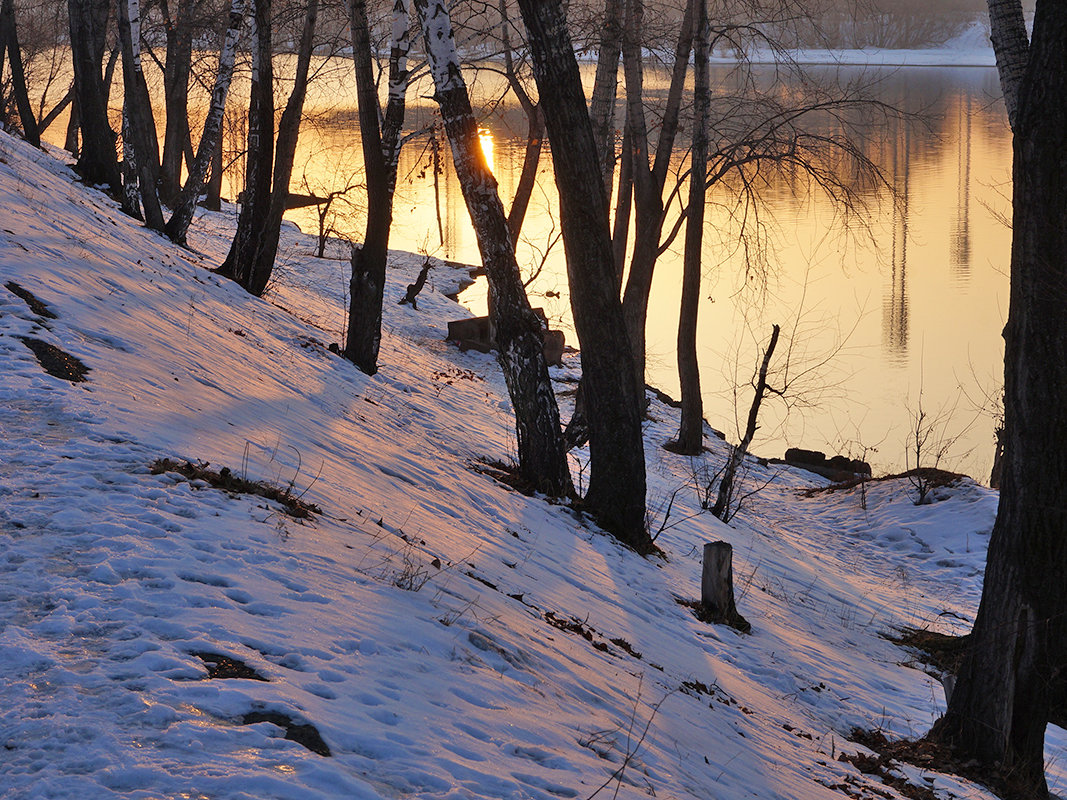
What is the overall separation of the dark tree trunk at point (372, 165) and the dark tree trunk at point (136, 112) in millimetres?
3867

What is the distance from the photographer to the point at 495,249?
884 centimetres

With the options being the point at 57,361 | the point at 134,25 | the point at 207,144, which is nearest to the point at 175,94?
the point at 207,144

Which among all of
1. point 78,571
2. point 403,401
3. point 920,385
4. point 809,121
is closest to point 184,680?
point 78,571

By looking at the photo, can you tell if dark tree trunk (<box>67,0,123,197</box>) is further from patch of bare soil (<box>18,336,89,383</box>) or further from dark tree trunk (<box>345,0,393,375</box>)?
patch of bare soil (<box>18,336,89,383</box>)

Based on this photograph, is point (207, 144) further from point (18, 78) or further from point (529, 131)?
point (18, 78)

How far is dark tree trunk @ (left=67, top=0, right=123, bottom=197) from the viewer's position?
15.7 meters

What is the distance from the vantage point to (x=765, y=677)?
7105 millimetres

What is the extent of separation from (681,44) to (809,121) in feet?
127

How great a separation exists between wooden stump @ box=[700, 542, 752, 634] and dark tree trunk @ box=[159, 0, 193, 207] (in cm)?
1818

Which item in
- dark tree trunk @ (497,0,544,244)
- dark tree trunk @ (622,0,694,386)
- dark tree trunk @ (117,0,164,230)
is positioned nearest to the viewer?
dark tree trunk @ (117,0,164,230)

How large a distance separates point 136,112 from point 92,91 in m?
2.42

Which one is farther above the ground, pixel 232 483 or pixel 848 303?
pixel 232 483

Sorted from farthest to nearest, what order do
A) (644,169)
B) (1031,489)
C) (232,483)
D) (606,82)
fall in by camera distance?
1. (644,169)
2. (606,82)
3. (1031,489)
4. (232,483)

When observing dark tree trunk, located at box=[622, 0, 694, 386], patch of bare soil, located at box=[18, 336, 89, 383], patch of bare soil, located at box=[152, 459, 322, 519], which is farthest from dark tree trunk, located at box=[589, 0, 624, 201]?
patch of bare soil, located at box=[152, 459, 322, 519]
